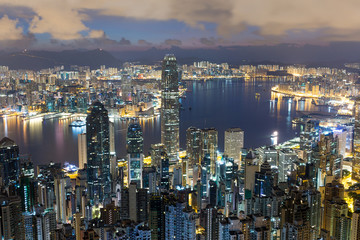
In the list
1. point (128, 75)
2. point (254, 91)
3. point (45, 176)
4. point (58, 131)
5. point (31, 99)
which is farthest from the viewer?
point (254, 91)

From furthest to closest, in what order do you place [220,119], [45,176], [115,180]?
1. [220,119]
2. [115,180]
3. [45,176]

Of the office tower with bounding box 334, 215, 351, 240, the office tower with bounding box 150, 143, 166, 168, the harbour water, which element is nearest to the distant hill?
the harbour water

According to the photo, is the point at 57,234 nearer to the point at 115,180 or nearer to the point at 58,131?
the point at 115,180

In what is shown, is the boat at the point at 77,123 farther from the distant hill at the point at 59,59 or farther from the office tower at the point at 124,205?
the office tower at the point at 124,205

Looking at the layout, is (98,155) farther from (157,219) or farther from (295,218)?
(295,218)

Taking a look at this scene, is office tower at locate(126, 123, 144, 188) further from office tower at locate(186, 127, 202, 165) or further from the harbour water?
office tower at locate(186, 127, 202, 165)

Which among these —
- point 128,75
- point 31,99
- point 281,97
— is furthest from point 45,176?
point 281,97
